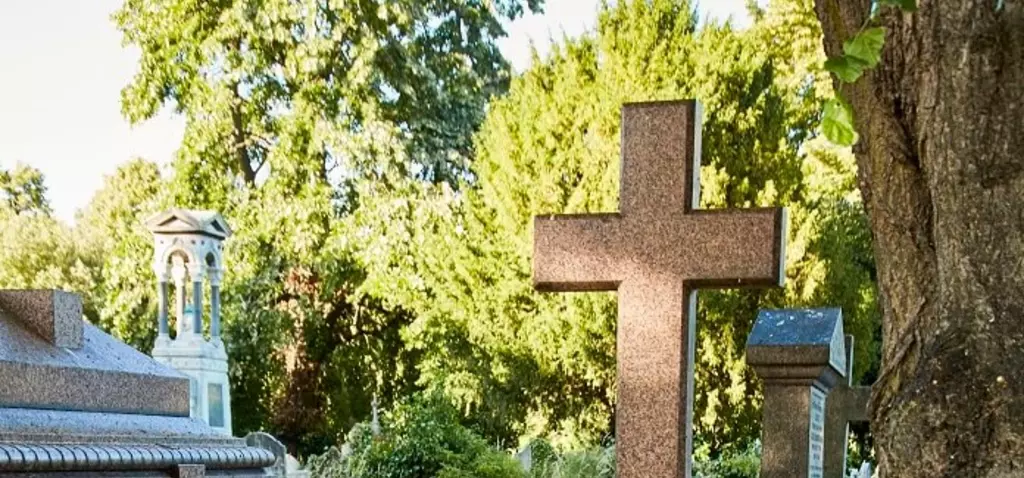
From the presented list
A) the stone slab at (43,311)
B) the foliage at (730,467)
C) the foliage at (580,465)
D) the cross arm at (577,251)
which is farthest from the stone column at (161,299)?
the cross arm at (577,251)

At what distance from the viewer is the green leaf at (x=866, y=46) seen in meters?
2.25

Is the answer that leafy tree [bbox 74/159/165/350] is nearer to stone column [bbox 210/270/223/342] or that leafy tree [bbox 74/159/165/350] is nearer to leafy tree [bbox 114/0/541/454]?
leafy tree [bbox 114/0/541/454]

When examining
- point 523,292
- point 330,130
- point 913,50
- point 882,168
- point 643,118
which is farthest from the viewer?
point 330,130

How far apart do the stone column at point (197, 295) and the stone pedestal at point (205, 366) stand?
0.13 meters

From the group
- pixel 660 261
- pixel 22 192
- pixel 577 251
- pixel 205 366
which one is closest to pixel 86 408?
pixel 577 251

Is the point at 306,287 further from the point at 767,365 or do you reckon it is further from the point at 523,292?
the point at 767,365

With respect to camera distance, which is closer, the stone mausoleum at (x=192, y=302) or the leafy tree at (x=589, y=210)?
the stone mausoleum at (x=192, y=302)

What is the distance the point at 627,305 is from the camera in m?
4.93

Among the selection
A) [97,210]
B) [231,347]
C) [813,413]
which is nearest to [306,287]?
[231,347]

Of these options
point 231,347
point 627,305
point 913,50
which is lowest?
point 231,347

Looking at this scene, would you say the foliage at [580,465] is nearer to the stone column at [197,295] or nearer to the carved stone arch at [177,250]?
the stone column at [197,295]

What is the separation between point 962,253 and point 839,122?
65 cm

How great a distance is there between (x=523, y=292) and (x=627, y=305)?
481 inches

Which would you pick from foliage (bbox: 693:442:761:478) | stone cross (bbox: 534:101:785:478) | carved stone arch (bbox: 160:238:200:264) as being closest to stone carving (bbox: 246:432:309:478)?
carved stone arch (bbox: 160:238:200:264)
